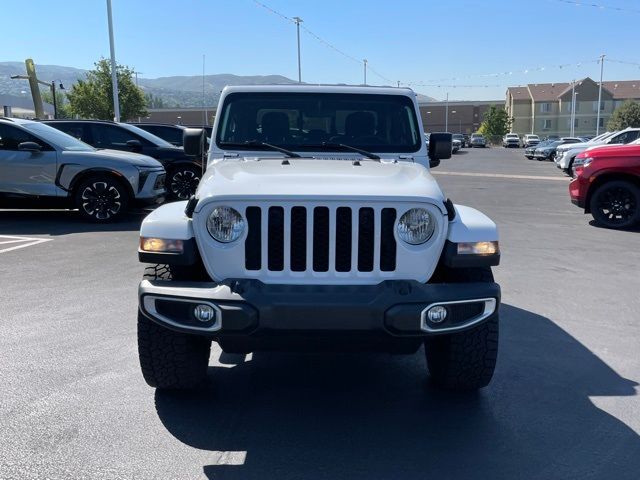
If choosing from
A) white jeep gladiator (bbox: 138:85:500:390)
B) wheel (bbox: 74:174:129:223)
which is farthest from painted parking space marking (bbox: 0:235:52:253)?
white jeep gladiator (bbox: 138:85:500:390)

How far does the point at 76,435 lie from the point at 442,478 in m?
1.89

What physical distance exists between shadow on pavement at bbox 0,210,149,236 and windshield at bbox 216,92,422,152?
555 centimetres

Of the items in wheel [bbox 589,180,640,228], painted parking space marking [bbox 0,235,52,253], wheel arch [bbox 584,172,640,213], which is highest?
wheel arch [bbox 584,172,640,213]

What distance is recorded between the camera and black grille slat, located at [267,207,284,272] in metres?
3.33

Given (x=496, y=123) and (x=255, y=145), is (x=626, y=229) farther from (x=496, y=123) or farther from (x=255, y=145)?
(x=496, y=123)

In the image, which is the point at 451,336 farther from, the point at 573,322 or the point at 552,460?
the point at 573,322

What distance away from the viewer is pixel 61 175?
34.0 feet

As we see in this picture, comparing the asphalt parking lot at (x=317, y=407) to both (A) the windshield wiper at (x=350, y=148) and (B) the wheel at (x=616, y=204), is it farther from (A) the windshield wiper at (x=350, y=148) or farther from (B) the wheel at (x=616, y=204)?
(B) the wheel at (x=616, y=204)

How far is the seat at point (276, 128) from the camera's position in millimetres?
4891

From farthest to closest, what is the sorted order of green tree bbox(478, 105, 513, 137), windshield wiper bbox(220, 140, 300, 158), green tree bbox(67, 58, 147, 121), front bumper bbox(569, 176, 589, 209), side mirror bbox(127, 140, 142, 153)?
1. green tree bbox(478, 105, 513, 137)
2. green tree bbox(67, 58, 147, 121)
3. side mirror bbox(127, 140, 142, 153)
4. front bumper bbox(569, 176, 589, 209)
5. windshield wiper bbox(220, 140, 300, 158)

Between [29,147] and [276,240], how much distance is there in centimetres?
825

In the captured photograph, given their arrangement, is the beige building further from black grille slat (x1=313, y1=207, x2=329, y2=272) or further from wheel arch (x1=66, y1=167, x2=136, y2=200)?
black grille slat (x1=313, y1=207, x2=329, y2=272)

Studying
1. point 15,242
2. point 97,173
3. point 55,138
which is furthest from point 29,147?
point 15,242

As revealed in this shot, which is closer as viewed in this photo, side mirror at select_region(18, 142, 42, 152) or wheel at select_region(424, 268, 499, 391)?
wheel at select_region(424, 268, 499, 391)
